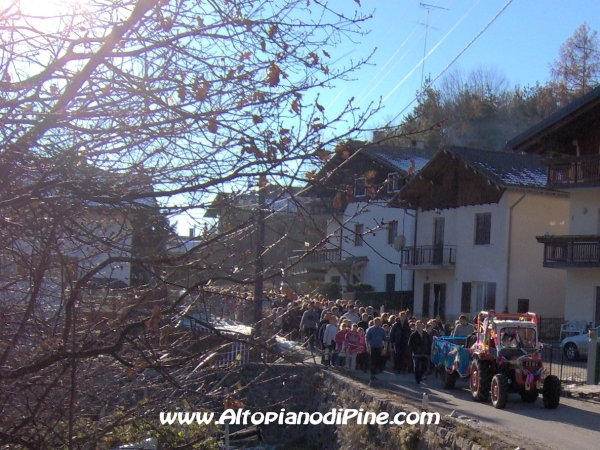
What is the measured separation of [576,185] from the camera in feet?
88.4

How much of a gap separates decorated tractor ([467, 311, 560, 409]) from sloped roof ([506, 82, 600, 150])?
42.0ft

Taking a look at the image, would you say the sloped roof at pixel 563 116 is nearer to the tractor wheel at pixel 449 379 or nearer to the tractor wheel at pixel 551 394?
the tractor wheel at pixel 449 379

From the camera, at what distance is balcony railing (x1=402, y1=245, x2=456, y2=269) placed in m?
35.3

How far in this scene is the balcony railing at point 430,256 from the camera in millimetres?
35281

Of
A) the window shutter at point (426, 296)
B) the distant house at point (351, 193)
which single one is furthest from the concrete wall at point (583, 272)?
the distant house at point (351, 193)

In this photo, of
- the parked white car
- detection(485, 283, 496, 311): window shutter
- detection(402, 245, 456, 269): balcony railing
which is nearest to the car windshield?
the parked white car

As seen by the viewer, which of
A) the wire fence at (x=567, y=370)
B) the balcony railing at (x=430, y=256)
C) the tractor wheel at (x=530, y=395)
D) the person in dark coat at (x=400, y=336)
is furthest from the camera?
the balcony railing at (x=430, y=256)

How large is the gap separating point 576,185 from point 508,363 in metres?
14.4

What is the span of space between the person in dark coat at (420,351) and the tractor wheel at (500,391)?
3415 millimetres

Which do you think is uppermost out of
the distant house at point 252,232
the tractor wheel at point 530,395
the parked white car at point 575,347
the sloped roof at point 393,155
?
the sloped roof at point 393,155

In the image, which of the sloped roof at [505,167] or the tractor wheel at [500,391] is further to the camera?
the sloped roof at [505,167]

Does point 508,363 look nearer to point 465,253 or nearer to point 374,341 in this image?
point 374,341

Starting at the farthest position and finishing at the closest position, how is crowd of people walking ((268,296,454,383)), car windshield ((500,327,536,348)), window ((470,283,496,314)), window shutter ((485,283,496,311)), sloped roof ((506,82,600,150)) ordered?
1. window ((470,283,496,314))
2. window shutter ((485,283,496,311))
3. sloped roof ((506,82,600,150))
4. crowd of people walking ((268,296,454,383))
5. car windshield ((500,327,536,348))

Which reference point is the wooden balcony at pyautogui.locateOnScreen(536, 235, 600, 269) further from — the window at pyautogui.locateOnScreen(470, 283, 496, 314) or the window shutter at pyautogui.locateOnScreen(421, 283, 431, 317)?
the window shutter at pyautogui.locateOnScreen(421, 283, 431, 317)
